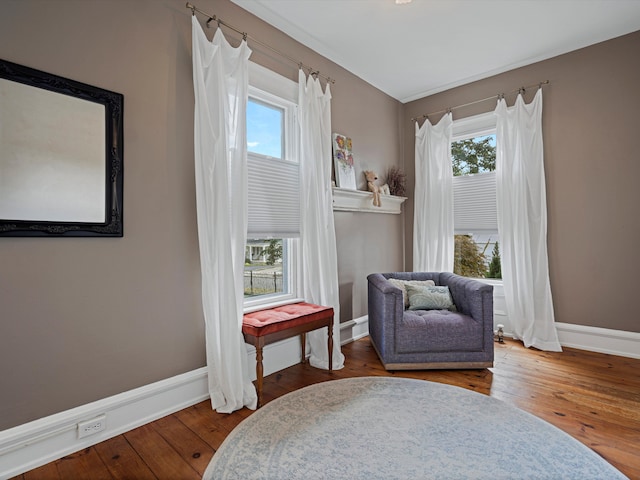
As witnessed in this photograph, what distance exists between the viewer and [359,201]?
3.73 metres

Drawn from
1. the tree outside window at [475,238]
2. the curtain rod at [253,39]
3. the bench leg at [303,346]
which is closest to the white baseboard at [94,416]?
the bench leg at [303,346]

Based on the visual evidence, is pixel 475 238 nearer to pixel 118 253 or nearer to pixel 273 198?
pixel 273 198

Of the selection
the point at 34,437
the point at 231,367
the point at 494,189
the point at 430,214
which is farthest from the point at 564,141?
the point at 34,437

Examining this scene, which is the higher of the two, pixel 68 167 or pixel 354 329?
pixel 68 167

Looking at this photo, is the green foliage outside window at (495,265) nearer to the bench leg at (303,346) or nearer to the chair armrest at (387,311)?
the chair armrest at (387,311)

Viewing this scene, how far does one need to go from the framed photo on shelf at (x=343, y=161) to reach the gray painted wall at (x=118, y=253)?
4.28 feet

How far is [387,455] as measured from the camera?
1.75 meters

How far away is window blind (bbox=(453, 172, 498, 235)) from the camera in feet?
12.7

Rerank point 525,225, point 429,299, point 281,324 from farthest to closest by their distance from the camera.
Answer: point 525,225, point 429,299, point 281,324

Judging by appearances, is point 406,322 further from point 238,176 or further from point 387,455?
point 238,176

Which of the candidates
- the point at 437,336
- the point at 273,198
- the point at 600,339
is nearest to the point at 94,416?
the point at 273,198

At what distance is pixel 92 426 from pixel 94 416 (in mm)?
49

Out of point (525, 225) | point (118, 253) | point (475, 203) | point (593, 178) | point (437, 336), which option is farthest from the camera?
point (475, 203)

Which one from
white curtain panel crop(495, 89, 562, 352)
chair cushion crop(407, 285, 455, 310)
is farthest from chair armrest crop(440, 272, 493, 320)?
white curtain panel crop(495, 89, 562, 352)
